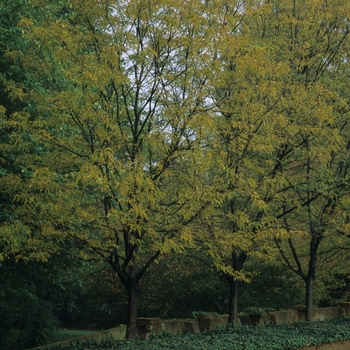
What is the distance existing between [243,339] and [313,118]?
496 centimetres

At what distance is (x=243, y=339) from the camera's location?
525 inches

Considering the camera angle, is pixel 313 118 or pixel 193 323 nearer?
pixel 313 118

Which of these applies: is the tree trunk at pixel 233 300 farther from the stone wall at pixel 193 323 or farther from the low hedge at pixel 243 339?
the low hedge at pixel 243 339

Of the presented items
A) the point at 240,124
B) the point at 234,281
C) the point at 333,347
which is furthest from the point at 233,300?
the point at 240,124

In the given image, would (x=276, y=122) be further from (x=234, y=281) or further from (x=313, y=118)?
(x=234, y=281)

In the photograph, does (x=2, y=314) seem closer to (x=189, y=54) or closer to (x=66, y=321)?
(x=189, y=54)

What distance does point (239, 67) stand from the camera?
1147 cm

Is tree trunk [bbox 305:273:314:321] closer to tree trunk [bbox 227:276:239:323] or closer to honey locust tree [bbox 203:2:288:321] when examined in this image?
tree trunk [bbox 227:276:239:323]

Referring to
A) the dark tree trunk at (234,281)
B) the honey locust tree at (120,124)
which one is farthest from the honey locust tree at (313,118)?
the honey locust tree at (120,124)

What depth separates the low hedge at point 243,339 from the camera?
1198 centimetres

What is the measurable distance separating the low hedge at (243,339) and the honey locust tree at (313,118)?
7.60 ft

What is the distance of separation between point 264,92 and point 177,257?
11.0 metres

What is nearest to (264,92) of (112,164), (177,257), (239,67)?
(239,67)

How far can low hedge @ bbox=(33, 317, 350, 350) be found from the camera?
39.3 ft
